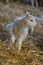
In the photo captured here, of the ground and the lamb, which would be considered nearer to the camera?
the ground

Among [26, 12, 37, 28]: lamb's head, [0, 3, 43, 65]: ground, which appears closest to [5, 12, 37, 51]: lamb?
[26, 12, 37, 28]: lamb's head

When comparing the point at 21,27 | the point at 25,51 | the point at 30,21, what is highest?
the point at 30,21

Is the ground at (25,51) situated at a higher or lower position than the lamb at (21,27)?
lower

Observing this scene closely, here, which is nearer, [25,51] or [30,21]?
[30,21]

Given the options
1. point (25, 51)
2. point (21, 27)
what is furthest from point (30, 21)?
point (25, 51)

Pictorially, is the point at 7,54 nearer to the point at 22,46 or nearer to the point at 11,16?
the point at 22,46

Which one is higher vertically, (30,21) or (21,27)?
(30,21)

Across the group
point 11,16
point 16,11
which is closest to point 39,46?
point 11,16

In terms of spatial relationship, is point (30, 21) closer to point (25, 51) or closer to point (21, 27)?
point (21, 27)

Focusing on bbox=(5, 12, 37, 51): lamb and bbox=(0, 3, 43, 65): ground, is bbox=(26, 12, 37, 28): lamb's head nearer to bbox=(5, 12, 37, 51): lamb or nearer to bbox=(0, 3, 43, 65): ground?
bbox=(5, 12, 37, 51): lamb

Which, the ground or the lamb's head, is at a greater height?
the lamb's head

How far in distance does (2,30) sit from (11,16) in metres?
A: 1.44

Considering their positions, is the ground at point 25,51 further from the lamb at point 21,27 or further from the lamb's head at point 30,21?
the lamb's head at point 30,21

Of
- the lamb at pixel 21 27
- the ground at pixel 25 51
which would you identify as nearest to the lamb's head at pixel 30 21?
the lamb at pixel 21 27
